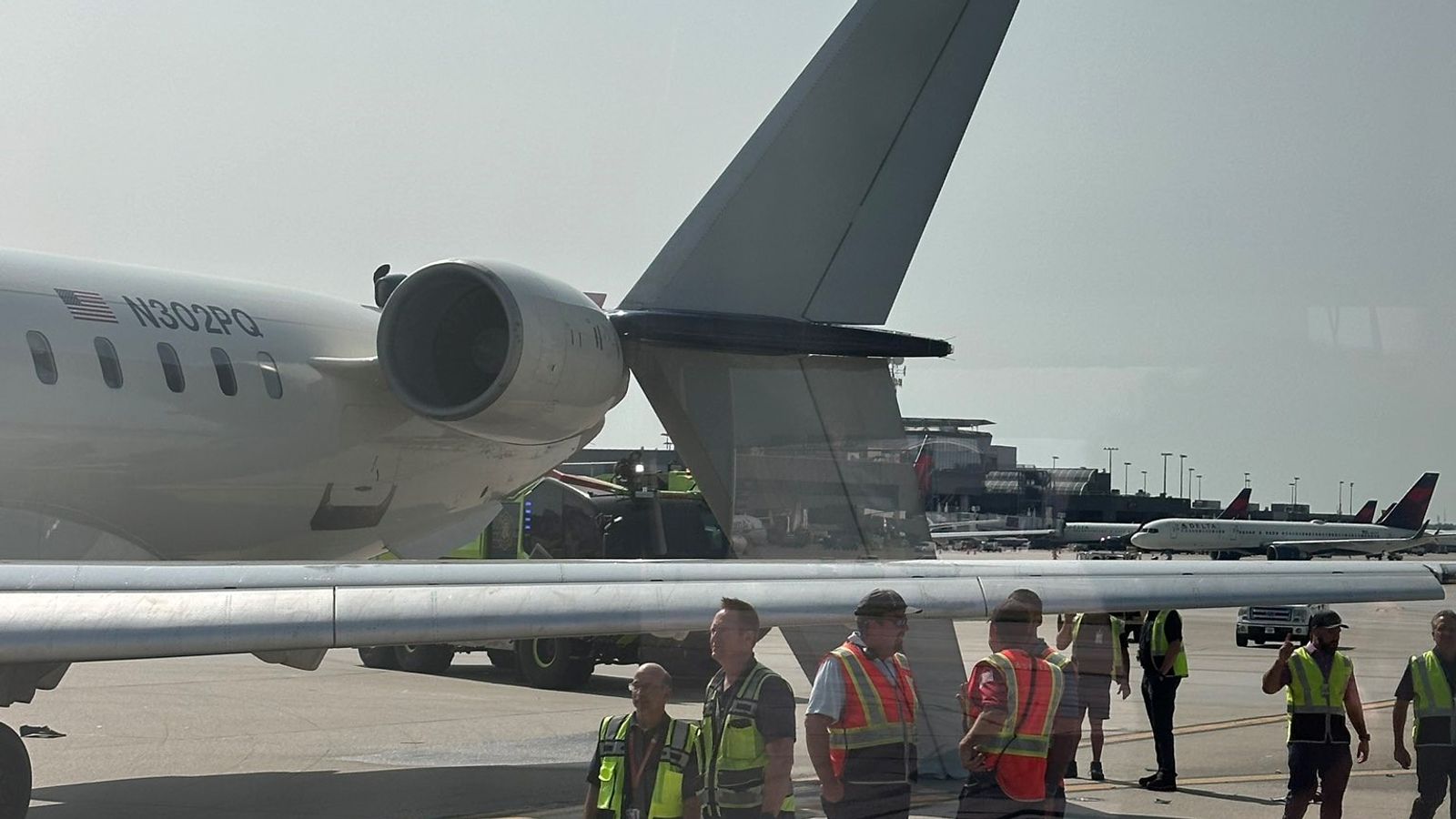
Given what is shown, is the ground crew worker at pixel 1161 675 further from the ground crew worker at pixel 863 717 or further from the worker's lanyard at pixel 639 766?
the worker's lanyard at pixel 639 766

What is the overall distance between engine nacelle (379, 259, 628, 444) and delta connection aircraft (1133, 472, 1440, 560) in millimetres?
1843

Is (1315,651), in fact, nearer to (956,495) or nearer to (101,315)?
(956,495)

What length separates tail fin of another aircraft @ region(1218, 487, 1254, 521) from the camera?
441 cm

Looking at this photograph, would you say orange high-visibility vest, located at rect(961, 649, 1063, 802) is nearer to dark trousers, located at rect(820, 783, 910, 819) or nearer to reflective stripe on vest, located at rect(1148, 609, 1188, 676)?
dark trousers, located at rect(820, 783, 910, 819)

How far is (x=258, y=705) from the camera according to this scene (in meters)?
3.70

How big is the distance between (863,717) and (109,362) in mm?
2771

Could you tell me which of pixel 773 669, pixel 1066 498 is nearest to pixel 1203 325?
pixel 1066 498

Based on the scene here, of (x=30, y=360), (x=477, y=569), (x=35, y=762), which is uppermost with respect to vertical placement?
(x=30, y=360)

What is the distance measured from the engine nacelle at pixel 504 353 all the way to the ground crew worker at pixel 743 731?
1248mm

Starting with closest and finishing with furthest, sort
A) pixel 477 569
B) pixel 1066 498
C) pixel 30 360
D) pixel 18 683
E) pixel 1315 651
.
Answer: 1. pixel 18 683
2. pixel 477 569
3. pixel 1066 498
4. pixel 30 360
5. pixel 1315 651

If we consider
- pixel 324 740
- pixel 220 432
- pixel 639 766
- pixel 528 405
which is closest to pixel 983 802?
pixel 639 766

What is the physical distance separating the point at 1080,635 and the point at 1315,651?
127cm

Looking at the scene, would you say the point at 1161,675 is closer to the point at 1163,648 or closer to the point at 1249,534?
the point at 1163,648

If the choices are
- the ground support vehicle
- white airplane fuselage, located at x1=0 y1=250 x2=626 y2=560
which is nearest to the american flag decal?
white airplane fuselage, located at x1=0 y1=250 x2=626 y2=560
